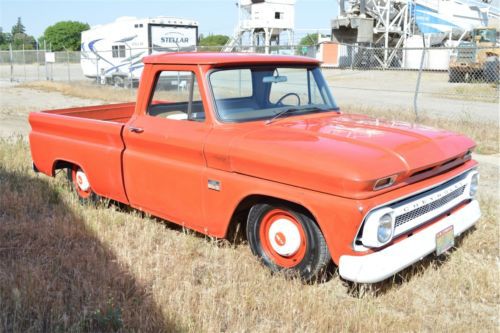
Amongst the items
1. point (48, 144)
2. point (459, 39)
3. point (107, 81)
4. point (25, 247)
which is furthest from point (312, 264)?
point (459, 39)

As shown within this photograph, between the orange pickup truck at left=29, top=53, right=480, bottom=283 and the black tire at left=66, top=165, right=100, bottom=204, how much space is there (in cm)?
25

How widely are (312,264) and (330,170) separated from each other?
75cm

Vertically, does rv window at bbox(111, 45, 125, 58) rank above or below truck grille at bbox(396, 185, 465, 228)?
above

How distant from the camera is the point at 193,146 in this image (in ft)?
13.5

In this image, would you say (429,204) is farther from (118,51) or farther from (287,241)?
(118,51)

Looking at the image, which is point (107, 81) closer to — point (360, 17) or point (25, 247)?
point (360, 17)

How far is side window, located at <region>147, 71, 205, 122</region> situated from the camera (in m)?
4.32

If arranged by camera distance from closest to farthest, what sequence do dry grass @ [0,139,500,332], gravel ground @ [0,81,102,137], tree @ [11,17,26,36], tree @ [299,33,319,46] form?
dry grass @ [0,139,500,332]
gravel ground @ [0,81,102,137]
tree @ [299,33,319,46]
tree @ [11,17,26,36]

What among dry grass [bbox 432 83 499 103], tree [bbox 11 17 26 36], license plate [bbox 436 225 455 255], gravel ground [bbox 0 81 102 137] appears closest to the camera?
license plate [bbox 436 225 455 255]

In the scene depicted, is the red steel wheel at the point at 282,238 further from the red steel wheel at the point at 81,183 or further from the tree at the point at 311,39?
the tree at the point at 311,39

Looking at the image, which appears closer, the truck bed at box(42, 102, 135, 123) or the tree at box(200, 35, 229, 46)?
the truck bed at box(42, 102, 135, 123)

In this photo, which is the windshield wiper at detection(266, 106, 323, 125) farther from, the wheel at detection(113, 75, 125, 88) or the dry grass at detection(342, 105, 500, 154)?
the wheel at detection(113, 75, 125, 88)

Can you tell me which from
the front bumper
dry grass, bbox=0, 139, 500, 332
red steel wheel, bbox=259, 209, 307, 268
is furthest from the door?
the front bumper

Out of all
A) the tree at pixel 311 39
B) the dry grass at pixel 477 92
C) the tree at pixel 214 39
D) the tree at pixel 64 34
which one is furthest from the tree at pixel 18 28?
the dry grass at pixel 477 92
